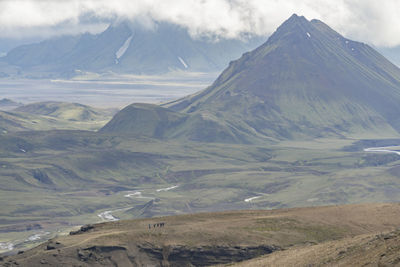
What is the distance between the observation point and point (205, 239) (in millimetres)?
134375

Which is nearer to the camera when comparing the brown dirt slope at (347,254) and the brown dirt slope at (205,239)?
the brown dirt slope at (347,254)

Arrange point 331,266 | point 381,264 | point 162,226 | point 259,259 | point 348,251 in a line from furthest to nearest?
point 162,226 < point 259,259 < point 348,251 < point 331,266 < point 381,264

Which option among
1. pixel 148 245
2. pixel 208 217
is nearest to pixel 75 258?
pixel 148 245

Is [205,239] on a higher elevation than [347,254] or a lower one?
lower

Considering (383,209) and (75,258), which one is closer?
(75,258)

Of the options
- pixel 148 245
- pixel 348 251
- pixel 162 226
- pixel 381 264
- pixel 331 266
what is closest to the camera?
pixel 381 264

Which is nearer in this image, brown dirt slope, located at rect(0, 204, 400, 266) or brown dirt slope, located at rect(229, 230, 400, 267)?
brown dirt slope, located at rect(229, 230, 400, 267)

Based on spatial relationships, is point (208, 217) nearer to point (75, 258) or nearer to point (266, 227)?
point (266, 227)

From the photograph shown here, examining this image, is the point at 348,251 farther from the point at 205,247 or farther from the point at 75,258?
the point at 75,258

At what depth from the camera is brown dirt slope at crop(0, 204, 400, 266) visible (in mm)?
129113

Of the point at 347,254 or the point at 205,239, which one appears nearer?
the point at 347,254

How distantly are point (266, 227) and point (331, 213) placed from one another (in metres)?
14.8

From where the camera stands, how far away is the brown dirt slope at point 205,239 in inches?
5083

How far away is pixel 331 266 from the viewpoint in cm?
9512
